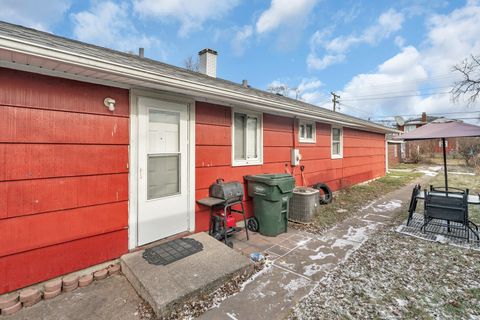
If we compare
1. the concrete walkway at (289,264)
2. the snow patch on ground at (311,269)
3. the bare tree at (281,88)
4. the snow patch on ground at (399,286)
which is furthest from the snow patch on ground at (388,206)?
the bare tree at (281,88)

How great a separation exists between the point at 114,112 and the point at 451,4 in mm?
10946

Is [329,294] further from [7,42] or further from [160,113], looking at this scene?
[7,42]

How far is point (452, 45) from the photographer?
1378 centimetres

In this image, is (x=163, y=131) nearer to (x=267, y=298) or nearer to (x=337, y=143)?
(x=267, y=298)

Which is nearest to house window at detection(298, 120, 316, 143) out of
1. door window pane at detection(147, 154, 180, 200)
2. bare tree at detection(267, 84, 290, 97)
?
door window pane at detection(147, 154, 180, 200)

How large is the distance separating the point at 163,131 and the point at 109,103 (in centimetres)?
77

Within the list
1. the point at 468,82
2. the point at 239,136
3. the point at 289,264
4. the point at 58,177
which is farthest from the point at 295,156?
the point at 468,82

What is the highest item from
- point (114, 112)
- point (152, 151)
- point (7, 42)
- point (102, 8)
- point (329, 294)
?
point (102, 8)

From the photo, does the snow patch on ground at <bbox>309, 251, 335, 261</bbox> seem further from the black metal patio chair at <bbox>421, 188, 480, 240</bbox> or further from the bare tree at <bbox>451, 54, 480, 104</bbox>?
the bare tree at <bbox>451, 54, 480, 104</bbox>

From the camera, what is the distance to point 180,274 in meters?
2.46

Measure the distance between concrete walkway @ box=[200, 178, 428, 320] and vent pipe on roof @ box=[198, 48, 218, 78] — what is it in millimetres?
4534

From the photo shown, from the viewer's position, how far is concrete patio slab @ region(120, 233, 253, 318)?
2135 millimetres

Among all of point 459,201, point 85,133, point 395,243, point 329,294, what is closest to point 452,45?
point 459,201

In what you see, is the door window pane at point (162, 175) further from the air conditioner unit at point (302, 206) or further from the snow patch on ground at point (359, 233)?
the snow patch on ground at point (359, 233)
